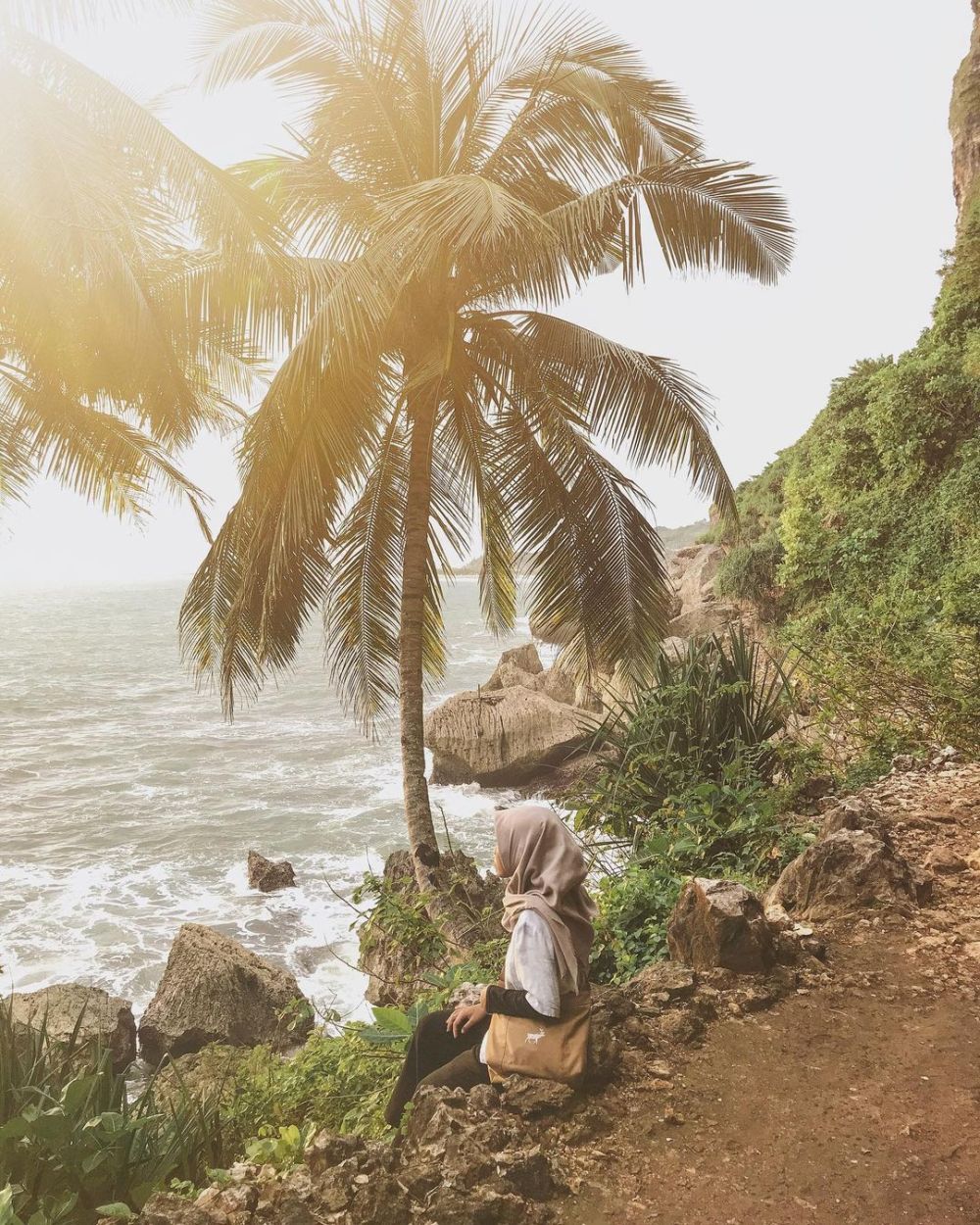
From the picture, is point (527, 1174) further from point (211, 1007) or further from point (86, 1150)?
point (211, 1007)

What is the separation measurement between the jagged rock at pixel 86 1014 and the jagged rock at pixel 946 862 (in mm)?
Answer: 7196

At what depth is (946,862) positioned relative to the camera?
172 inches

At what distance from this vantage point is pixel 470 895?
6.48 m

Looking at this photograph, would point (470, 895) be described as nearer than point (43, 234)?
No

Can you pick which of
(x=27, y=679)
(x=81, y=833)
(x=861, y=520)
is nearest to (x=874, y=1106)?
(x=861, y=520)

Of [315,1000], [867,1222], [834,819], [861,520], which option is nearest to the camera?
[867,1222]

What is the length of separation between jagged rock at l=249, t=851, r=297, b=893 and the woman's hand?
11.3 metres

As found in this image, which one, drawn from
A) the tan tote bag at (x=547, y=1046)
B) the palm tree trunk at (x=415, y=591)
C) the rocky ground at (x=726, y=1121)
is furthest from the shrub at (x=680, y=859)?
the palm tree trunk at (x=415, y=591)

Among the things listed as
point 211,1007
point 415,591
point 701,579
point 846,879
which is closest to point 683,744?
point 846,879

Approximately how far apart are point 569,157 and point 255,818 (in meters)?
14.3

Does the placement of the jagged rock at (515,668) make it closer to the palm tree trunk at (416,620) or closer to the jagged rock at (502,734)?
the jagged rock at (502,734)

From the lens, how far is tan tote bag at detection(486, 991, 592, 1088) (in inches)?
104

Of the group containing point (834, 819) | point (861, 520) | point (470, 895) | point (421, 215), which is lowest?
point (470, 895)

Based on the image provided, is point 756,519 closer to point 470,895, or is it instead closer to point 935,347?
point 935,347
